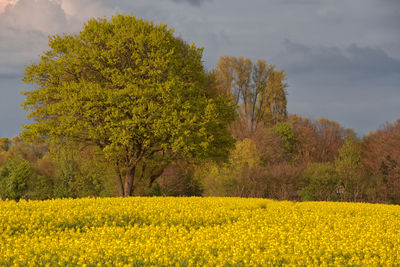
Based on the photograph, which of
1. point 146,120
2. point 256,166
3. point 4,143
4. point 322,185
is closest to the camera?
point 146,120

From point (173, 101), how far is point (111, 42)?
5.10m

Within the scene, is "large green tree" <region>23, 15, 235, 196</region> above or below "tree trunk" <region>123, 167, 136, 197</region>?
above

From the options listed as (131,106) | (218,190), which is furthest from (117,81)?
(218,190)

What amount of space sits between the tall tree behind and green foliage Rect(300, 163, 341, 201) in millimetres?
19366

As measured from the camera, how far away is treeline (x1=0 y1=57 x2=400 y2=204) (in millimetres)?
29237

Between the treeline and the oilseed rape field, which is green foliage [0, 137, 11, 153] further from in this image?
the oilseed rape field

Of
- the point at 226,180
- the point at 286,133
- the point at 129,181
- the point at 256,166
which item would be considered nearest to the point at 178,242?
the point at 129,181

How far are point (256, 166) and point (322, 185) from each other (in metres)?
5.05

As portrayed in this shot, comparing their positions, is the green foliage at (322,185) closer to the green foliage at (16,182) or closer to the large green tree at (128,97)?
the large green tree at (128,97)

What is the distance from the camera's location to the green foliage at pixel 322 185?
30.0 meters

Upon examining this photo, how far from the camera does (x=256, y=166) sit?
31.8 m

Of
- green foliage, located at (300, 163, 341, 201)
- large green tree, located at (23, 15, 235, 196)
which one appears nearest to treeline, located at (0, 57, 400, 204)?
green foliage, located at (300, 163, 341, 201)

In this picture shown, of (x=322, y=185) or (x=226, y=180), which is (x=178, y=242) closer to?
(x=226, y=180)

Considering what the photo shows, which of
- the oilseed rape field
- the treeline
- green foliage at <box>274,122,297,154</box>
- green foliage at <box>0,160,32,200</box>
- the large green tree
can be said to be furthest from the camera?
green foliage at <box>274,122,297,154</box>
